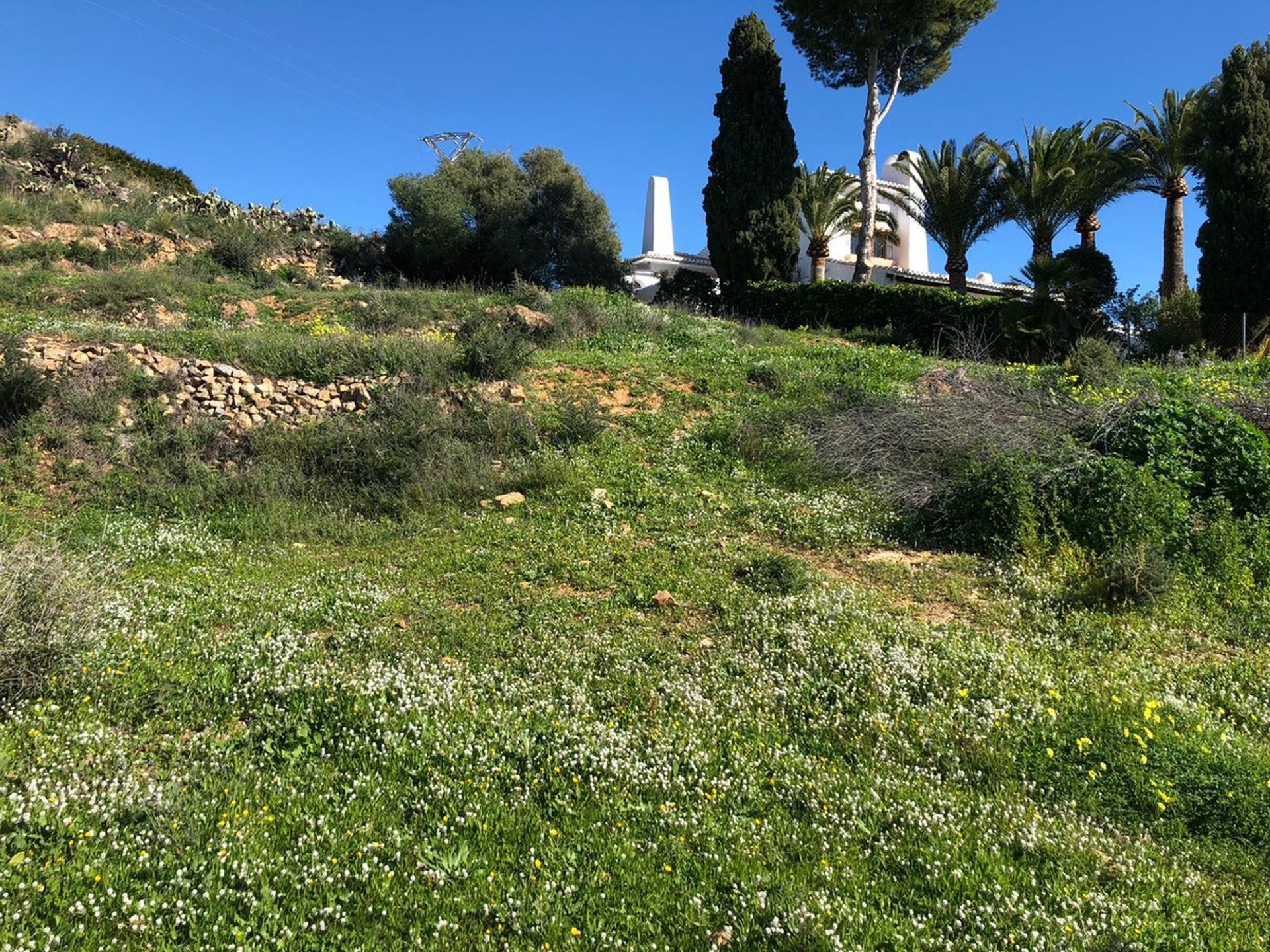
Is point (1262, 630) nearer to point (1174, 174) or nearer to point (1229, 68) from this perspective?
point (1229, 68)

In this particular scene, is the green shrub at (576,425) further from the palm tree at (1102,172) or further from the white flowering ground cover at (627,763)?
the palm tree at (1102,172)

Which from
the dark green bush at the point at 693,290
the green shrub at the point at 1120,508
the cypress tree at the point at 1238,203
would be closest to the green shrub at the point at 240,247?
the dark green bush at the point at 693,290

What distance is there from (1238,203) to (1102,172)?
4.44 meters

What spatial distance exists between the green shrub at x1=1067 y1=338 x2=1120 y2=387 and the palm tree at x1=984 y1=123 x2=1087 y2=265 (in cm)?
819

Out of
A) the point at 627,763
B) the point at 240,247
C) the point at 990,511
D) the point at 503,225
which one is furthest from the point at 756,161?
the point at 627,763

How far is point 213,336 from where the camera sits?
988 cm

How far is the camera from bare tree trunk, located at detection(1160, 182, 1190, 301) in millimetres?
19859

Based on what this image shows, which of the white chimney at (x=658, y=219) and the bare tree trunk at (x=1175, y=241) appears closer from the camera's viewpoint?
the bare tree trunk at (x=1175, y=241)

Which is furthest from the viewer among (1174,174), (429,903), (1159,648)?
(1174,174)

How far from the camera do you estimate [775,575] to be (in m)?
5.56

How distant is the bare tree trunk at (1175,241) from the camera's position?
1986cm

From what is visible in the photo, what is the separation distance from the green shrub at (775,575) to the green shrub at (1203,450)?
3152 millimetres

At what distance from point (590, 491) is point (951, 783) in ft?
14.7

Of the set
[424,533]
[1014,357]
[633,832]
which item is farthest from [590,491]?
[1014,357]
